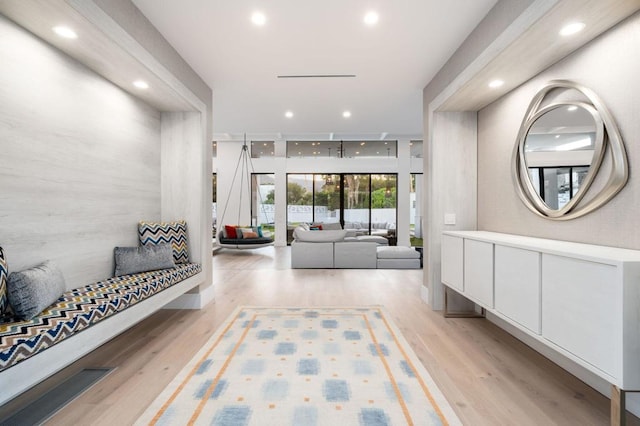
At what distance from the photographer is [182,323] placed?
3254mm

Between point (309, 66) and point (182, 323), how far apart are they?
9.95 ft

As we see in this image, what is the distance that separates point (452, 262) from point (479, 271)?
547 millimetres

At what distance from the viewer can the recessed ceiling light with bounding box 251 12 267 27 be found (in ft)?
8.52

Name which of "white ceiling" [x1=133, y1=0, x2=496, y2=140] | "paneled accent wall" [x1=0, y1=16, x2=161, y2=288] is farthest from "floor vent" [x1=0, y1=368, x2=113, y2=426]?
"white ceiling" [x1=133, y1=0, x2=496, y2=140]

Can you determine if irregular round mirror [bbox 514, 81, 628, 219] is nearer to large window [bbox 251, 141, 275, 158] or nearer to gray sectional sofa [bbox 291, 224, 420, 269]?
gray sectional sofa [bbox 291, 224, 420, 269]

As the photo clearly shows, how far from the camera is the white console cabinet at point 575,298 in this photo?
1.43 metres

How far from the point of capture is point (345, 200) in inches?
407

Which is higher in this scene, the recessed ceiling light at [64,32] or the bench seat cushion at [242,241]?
the recessed ceiling light at [64,32]

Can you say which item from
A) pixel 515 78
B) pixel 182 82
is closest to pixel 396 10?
pixel 515 78

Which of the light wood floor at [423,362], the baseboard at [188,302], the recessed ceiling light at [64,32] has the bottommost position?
the light wood floor at [423,362]

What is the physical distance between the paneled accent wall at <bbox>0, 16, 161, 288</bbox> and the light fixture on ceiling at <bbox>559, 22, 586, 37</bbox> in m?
3.45

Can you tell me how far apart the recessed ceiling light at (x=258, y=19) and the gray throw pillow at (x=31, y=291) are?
2390mm

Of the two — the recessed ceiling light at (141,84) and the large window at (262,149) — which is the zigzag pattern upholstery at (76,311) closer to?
the recessed ceiling light at (141,84)

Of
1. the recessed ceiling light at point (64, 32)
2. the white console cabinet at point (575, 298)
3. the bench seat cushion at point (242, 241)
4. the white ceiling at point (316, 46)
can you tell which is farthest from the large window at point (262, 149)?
the white console cabinet at point (575, 298)
